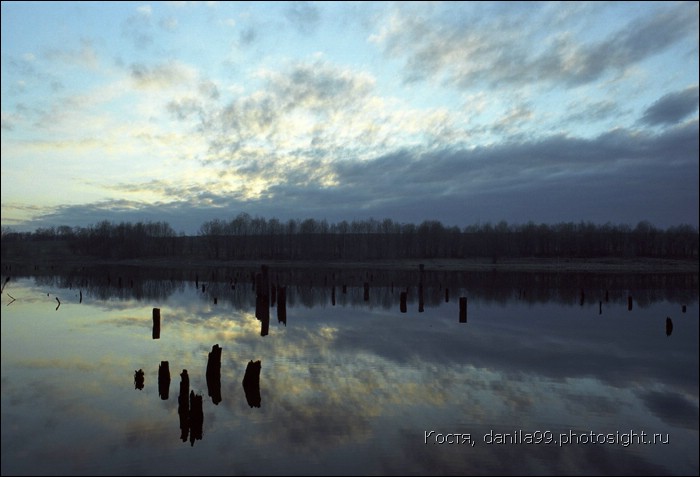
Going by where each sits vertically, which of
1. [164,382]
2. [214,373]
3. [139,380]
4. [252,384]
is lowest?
[139,380]

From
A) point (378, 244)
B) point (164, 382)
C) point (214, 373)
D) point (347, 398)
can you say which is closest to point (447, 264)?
point (378, 244)

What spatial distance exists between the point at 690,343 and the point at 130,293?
50.3 m

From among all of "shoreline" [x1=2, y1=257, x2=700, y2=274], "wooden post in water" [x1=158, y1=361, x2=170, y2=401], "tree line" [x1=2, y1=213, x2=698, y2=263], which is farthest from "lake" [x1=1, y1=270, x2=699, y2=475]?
"tree line" [x1=2, y1=213, x2=698, y2=263]

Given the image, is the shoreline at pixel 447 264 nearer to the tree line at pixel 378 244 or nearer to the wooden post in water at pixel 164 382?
the tree line at pixel 378 244

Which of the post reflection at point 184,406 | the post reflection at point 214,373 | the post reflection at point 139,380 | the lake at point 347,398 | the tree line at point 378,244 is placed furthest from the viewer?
the tree line at point 378,244

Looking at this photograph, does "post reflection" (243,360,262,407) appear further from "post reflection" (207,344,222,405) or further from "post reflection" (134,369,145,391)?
"post reflection" (134,369,145,391)

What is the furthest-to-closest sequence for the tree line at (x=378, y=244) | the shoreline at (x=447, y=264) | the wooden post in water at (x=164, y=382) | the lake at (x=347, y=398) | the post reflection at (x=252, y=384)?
the tree line at (x=378, y=244), the shoreline at (x=447, y=264), the wooden post in water at (x=164, y=382), the post reflection at (x=252, y=384), the lake at (x=347, y=398)

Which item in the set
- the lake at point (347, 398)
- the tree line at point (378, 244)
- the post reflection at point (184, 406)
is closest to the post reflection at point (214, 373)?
the lake at point (347, 398)

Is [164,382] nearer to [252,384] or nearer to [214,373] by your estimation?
[214,373]

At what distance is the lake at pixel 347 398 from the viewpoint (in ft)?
38.1

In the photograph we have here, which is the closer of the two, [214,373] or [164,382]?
[164,382]

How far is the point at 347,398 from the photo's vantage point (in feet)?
52.5

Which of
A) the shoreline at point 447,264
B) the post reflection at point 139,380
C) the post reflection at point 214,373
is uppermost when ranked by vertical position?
the post reflection at point 214,373

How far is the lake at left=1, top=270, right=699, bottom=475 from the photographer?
38.1ft
